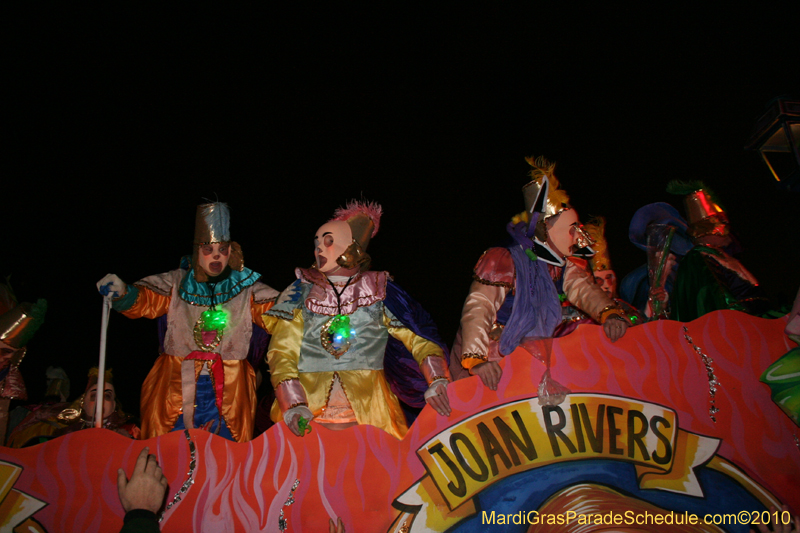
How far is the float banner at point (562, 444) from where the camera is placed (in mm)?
2195

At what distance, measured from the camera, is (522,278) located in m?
2.82

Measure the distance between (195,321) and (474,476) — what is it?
1952 mm

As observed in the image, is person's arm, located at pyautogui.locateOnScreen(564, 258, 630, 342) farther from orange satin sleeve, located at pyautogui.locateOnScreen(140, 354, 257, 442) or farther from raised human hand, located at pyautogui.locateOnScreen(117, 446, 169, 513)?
orange satin sleeve, located at pyautogui.locateOnScreen(140, 354, 257, 442)

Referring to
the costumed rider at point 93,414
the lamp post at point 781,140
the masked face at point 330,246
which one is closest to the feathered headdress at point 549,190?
the masked face at point 330,246

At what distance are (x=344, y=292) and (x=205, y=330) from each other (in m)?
0.94

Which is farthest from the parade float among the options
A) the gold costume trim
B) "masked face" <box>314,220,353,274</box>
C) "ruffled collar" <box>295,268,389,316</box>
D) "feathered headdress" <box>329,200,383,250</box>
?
"feathered headdress" <box>329,200,383,250</box>

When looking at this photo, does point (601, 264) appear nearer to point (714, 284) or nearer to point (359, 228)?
point (714, 284)

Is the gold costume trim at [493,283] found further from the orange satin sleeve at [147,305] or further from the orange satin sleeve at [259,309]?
the orange satin sleeve at [147,305]

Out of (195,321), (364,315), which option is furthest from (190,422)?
(364,315)

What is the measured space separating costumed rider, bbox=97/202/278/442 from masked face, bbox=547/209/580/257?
1.64 meters

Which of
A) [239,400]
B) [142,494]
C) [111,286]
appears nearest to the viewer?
[142,494]

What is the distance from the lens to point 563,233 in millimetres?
2924

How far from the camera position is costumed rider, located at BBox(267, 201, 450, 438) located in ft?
8.98

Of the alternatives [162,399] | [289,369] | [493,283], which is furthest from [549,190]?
[162,399]
